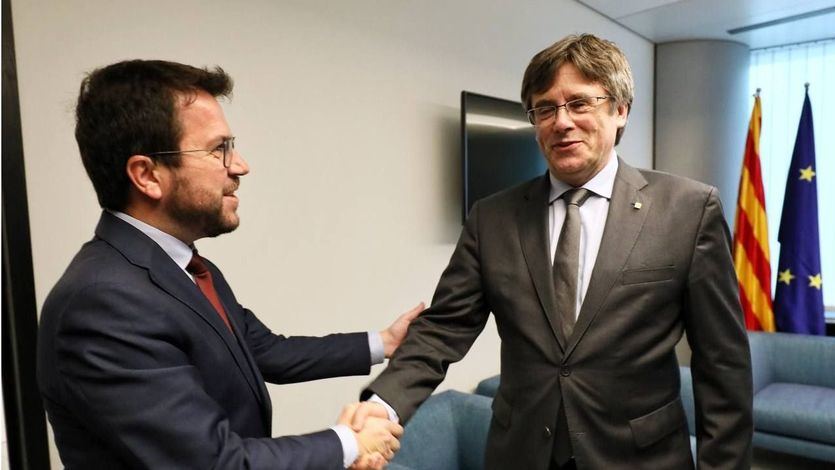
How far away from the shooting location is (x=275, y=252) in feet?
7.48

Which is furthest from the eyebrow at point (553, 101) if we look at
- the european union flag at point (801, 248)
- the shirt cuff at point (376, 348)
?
the european union flag at point (801, 248)

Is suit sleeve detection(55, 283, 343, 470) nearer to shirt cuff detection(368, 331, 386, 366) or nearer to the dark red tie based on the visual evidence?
the dark red tie

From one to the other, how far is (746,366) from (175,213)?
130 centimetres

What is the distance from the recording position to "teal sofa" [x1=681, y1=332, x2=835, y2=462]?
322 centimetres

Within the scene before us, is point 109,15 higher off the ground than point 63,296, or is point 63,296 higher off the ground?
point 109,15

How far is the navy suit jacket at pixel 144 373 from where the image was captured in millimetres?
973

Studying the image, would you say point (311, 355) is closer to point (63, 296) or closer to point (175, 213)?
point (175, 213)

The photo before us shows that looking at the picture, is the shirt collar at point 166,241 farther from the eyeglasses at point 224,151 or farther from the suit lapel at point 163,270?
the eyeglasses at point 224,151

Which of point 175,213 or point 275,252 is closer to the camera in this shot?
A: point 175,213

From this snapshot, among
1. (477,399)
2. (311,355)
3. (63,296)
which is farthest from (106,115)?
(477,399)

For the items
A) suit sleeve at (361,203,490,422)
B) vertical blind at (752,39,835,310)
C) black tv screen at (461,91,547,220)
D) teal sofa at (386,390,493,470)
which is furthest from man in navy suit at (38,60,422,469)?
vertical blind at (752,39,835,310)

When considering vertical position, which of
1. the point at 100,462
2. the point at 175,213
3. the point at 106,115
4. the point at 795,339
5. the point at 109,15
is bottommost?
the point at 795,339

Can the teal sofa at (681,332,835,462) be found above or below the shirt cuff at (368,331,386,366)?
below

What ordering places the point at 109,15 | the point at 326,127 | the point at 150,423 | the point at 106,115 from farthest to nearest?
the point at 326,127 → the point at 109,15 → the point at 106,115 → the point at 150,423
